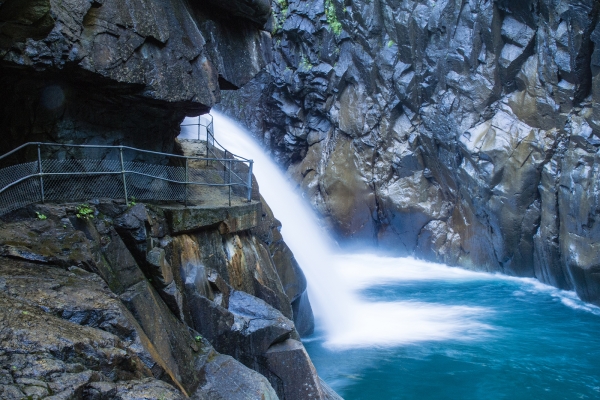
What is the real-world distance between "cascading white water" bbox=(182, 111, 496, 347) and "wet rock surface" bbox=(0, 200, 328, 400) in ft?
14.1

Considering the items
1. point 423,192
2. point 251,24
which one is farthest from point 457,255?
point 251,24

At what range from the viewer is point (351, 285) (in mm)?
17891

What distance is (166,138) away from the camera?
9.91 metres

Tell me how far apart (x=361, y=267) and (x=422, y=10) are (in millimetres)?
11601

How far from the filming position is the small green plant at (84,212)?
6.05m

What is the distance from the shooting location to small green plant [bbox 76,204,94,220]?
6.05m

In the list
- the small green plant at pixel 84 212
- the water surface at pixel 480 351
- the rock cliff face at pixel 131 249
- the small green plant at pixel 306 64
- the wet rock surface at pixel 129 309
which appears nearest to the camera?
the wet rock surface at pixel 129 309

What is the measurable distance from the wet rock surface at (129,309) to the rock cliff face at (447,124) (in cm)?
1041

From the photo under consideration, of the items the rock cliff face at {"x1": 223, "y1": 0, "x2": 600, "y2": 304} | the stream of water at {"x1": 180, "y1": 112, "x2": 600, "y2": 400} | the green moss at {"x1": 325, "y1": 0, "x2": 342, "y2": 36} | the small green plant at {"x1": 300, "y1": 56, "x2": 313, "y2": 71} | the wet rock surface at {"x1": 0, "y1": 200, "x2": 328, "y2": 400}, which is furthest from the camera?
the small green plant at {"x1": 300, "y1": 56, "x2": 313, "y2": 71}

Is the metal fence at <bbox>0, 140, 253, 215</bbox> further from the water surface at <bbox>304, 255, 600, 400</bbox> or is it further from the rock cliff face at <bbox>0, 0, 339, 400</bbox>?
the water surface at <bbox>304, 255, 600, 400</bbox>

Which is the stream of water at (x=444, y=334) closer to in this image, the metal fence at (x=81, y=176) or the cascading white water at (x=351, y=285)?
the cascading white water at (x=351, y=285)

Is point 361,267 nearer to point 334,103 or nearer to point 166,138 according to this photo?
point 334,103

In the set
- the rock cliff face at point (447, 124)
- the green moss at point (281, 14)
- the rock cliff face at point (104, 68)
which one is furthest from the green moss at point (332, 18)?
the rock cliff face at point (104, 68)

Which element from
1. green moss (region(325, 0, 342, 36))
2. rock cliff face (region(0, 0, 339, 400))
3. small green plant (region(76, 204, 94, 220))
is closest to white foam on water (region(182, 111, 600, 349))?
rock cliff face (region(0, 0, 339, 400))
